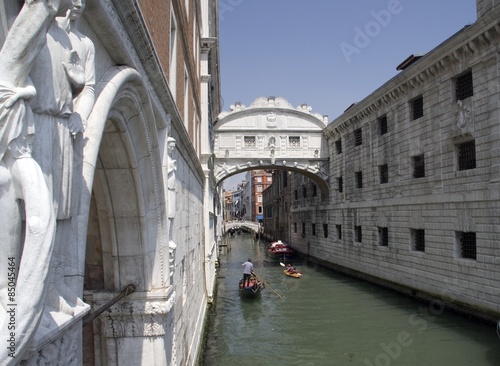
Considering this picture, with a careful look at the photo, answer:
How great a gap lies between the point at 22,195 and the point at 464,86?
11966 mm

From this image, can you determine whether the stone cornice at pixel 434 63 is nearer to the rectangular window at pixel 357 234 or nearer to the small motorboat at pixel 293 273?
the rectangular window at pixel 357 234

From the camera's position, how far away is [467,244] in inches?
432

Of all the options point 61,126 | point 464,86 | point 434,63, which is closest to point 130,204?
point 61,126

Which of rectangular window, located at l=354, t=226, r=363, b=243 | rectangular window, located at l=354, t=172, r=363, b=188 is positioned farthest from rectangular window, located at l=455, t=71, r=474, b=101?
rectangular window, located at l=354, t=226, r=363, b=243

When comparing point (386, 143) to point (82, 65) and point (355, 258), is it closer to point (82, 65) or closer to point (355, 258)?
point (355, 258)

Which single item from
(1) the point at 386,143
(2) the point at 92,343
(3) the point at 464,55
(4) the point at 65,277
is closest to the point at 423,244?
(1) the point at 386,143

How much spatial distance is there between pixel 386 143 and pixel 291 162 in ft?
20.4

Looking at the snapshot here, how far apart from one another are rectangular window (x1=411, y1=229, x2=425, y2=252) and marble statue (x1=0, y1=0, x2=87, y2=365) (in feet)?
42.9

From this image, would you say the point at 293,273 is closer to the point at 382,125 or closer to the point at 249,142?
the point at 249,142

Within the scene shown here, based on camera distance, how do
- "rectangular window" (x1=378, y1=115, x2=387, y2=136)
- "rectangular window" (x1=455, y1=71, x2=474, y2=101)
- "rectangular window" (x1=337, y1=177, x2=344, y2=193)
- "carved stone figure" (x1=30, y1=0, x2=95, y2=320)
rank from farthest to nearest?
"rectangular window" (x1=337, y1=177, x2=344, y2=193)
"rectangular window" (x1=378, y1=115, x2=387, y2=136)
"rectangular window" (x1=455, y1=71, x2=474, y2=101)
"carved stone figure" (x1=30, y1=0, x2=95, y2=320)

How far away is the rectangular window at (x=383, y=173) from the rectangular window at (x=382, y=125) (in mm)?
1245

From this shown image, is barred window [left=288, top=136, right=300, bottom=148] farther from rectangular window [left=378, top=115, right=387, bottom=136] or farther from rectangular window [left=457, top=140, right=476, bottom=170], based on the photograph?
rectangular window [left=457, top=140, right=476, bottom=170]

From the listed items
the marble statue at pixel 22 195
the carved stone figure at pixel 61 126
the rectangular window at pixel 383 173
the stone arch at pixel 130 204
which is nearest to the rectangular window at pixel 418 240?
the rectangular window at pixel 383 173

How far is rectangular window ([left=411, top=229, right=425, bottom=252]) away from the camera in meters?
13.0
